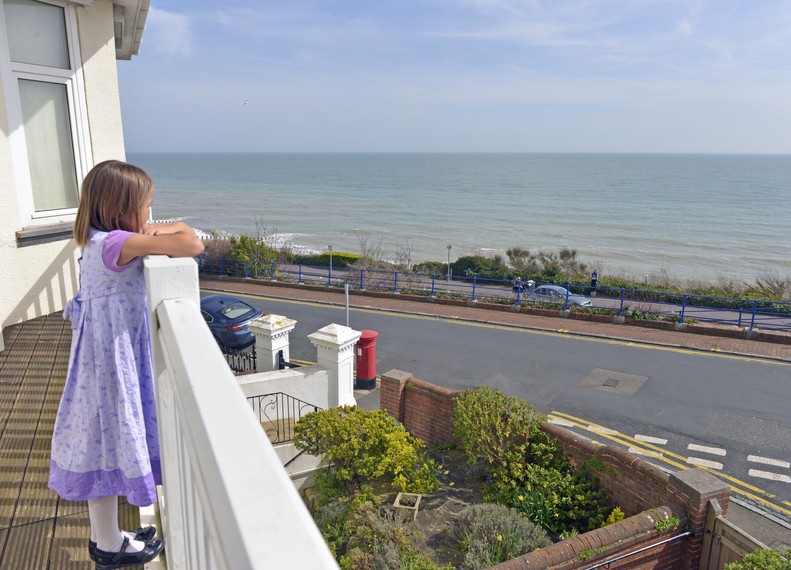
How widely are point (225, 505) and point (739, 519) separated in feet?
30.2

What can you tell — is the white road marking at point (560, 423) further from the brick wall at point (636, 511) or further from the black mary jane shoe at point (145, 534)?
the black mary jane shoe at point (145, 534)

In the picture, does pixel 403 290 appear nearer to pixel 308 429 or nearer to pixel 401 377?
pixel 401 377

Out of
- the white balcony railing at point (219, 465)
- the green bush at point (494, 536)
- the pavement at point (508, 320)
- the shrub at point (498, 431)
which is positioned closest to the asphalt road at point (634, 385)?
the pavement at point (508, 320)

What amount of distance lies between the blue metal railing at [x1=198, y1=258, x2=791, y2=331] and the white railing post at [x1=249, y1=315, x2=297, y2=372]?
893cm

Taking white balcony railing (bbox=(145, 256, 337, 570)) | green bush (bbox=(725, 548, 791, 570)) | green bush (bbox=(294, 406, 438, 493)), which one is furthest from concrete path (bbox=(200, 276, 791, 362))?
white balcony railing (bbox=(145, 256, 337, 570))

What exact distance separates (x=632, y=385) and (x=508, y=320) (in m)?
5.83

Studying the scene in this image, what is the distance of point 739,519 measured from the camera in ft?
26.2

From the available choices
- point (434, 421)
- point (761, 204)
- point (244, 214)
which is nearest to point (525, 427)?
point (434, 421)

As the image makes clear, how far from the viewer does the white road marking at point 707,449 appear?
9.88 meters

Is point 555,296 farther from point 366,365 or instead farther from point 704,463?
point 704,463

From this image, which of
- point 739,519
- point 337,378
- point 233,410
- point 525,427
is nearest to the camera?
point 233,410

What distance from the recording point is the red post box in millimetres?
12172

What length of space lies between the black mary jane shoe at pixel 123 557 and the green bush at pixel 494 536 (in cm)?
458

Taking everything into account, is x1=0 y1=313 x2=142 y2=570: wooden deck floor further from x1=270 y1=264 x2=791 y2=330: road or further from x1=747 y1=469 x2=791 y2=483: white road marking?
x1=270 y1=264 x2=791 y2=330: road
